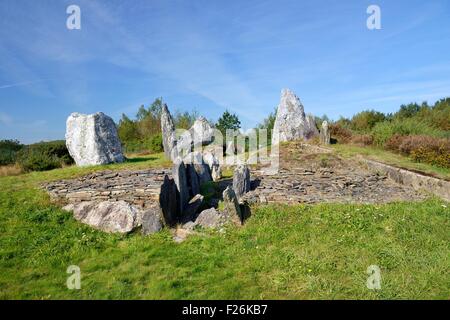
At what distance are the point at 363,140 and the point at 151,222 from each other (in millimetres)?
17397

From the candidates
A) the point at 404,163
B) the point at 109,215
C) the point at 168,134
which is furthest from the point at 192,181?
the point at 404,163

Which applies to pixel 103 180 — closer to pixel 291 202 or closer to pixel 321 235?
pixel 291 202

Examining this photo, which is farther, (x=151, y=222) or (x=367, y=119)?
(x=367, y=119)

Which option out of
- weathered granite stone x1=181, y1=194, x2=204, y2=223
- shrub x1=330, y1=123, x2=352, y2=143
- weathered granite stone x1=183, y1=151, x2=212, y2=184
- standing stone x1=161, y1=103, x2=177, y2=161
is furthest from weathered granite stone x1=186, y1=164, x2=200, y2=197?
shrub x1=330, y1=123, x2=352, y2=143

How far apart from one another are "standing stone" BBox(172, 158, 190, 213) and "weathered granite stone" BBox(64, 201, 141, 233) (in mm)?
1172

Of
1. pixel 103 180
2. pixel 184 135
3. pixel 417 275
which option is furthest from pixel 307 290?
pixel 184 135

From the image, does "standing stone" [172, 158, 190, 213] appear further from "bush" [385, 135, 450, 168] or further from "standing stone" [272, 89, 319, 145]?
"standing stone" [272, 89, 319, 145]

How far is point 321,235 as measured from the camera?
7000 mm

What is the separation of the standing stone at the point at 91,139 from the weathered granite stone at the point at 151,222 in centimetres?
857

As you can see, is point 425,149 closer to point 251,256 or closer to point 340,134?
point 340,134

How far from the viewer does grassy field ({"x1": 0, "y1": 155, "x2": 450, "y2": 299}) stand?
16.5ft

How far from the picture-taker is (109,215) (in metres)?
7.85

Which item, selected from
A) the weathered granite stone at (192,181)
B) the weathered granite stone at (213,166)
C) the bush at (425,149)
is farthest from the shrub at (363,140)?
the weathered granite stone at (192,181)

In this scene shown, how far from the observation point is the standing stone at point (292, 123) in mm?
20766
